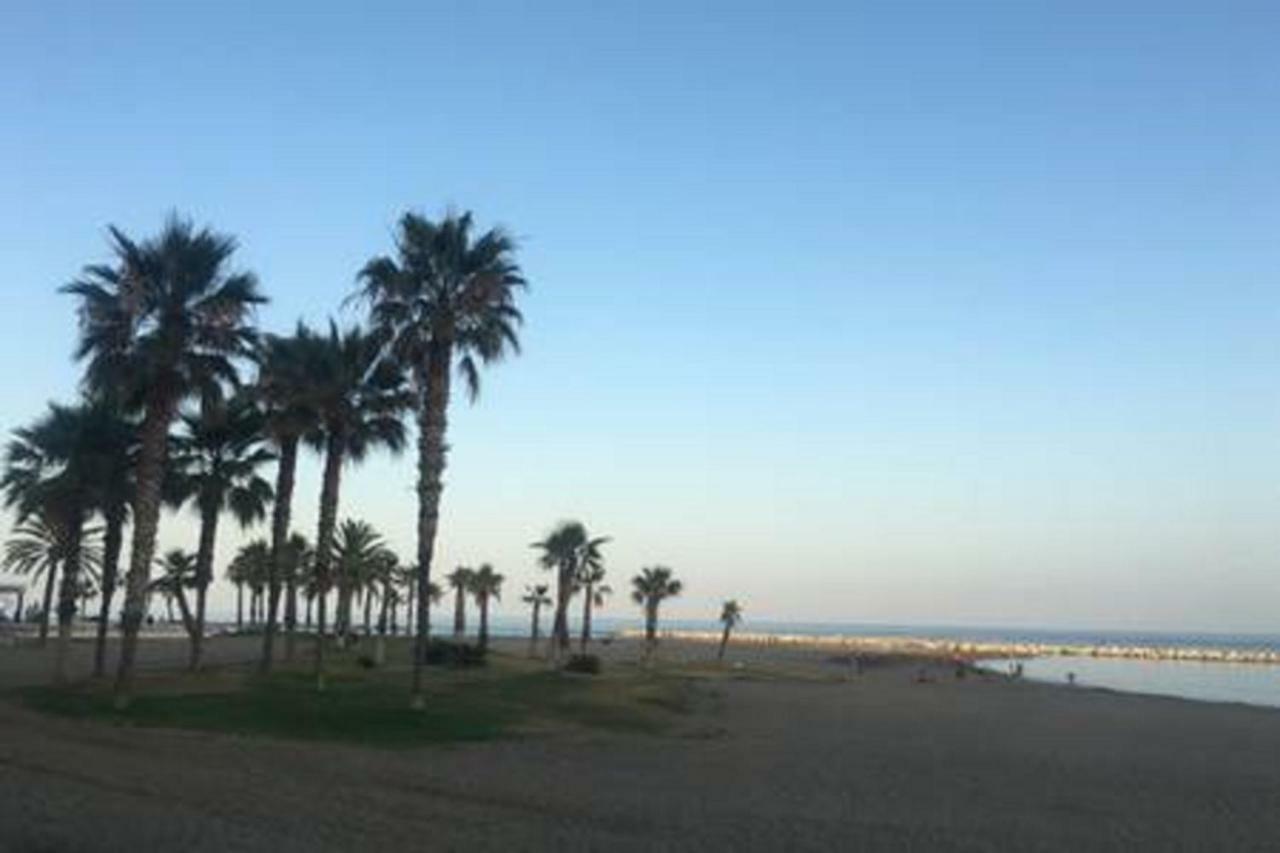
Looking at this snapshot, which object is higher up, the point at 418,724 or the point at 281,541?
the point at 281,541

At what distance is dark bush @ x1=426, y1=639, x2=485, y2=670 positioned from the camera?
5591 cm

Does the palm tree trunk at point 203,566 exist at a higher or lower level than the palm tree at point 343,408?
lower

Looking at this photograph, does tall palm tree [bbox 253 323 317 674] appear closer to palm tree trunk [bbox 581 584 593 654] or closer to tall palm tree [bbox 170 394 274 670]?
tall palm tree [bbox 170 394 274 670]

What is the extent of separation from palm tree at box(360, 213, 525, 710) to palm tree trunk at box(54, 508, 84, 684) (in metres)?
12.5

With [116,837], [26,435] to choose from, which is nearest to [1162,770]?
[116,837]

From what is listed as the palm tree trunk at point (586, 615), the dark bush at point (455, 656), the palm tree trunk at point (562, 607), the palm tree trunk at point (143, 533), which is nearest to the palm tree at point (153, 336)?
the palm tree trunk at point (143, 533)

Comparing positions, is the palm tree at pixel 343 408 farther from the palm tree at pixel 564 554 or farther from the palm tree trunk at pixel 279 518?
the palm tree at pixel 564 554

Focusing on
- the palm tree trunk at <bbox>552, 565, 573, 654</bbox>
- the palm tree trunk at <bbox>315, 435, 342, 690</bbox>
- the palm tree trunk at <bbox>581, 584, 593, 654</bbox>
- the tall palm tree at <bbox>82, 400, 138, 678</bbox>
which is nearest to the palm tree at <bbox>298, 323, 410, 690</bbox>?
the palm tree trunk at <bbox>315, 435, 342, 690</bbox>

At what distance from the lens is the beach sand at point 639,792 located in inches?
680

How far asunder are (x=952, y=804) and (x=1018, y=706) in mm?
38588

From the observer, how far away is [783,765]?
1122 inches

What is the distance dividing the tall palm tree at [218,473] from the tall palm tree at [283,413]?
3.74 feet

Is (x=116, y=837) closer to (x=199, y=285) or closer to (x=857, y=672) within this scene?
(x=199, y=285)

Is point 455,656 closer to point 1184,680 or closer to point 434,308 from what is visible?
point 434,308
